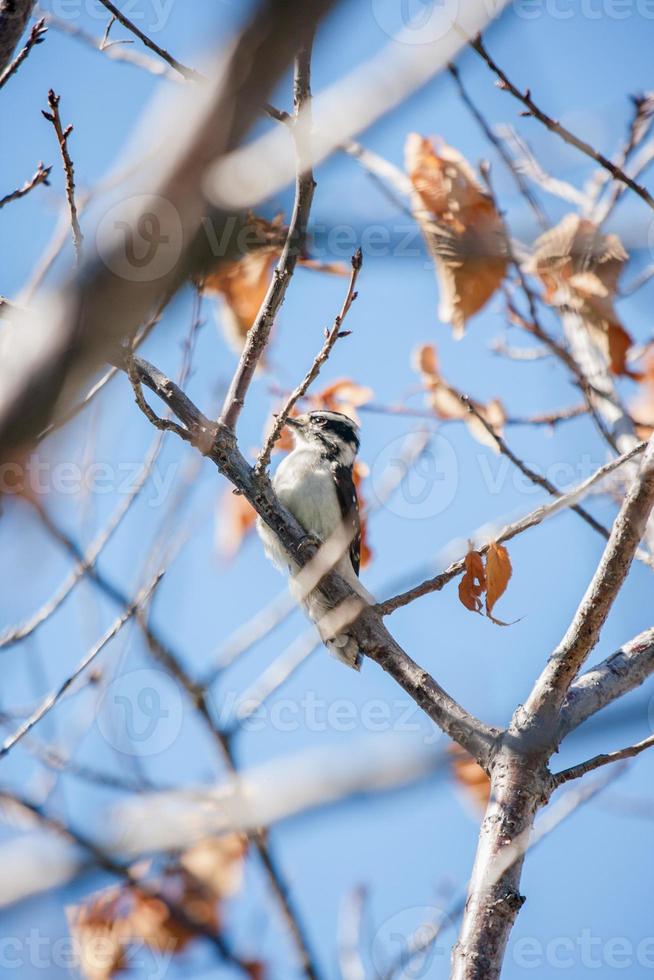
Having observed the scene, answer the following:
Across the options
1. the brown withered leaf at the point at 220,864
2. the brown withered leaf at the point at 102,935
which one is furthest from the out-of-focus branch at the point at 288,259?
the brown withered leaf at the point at 102,935

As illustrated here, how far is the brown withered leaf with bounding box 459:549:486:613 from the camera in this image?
3.22 m

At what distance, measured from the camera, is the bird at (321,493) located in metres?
5.04

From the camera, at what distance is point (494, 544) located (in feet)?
10.5

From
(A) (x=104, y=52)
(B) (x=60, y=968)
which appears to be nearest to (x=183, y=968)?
(B) (x=60, y=968)

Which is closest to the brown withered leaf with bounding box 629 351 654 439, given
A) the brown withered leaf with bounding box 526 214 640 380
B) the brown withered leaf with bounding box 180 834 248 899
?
the brown withered leaf with bounding box 526 214 640 380

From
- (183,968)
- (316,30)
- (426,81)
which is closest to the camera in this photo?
(316,30)

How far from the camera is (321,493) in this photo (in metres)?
5.33

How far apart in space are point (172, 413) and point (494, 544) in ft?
4.63

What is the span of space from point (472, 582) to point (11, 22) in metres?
2.55

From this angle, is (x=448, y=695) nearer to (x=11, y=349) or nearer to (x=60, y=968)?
(x=60, y=968)

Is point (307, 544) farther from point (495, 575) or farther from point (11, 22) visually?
point (11, 22)

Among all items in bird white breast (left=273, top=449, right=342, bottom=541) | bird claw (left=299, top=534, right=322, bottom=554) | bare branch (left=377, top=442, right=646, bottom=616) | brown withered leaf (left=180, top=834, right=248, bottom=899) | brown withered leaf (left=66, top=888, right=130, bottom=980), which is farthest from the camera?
bird white breast (left=273, top=449, right=342, bottom=541)

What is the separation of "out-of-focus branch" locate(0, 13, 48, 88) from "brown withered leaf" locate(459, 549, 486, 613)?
2.42 metres

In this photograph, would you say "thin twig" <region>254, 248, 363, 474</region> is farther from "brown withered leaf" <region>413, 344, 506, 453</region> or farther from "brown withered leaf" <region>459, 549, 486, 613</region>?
"brown withered leaf" <region>413, 344, 506, 453</region>
